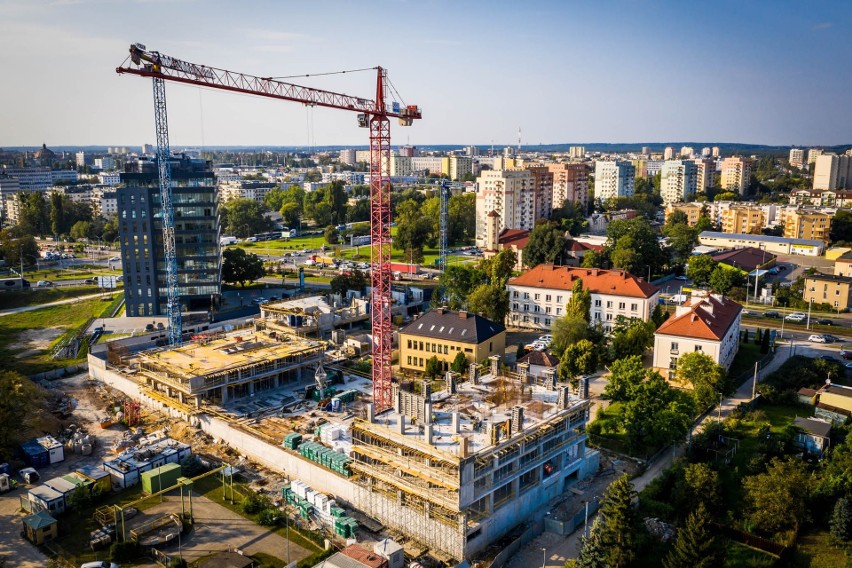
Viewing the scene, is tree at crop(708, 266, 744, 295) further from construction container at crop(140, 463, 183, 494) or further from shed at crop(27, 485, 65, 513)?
shed at crop(27, 485, 65, 513)

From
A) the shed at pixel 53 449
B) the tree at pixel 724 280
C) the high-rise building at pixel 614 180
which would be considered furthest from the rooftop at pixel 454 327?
the high-rise building at pixel 614 180

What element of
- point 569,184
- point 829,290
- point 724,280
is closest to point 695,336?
point 724,280

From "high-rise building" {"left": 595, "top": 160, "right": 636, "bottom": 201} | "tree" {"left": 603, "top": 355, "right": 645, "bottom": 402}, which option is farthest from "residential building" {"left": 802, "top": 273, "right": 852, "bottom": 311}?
"high-rise building" {"left": 595, "top": 160, "right": 636, "bottom": 201}

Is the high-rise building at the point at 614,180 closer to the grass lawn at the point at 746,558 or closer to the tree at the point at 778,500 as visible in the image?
the tree at the point at 778,500

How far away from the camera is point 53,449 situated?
27.7m

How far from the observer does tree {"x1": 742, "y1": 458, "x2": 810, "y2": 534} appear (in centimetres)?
2155

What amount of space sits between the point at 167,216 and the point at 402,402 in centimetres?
2763

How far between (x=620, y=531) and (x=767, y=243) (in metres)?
67.1

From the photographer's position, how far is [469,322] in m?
38.3

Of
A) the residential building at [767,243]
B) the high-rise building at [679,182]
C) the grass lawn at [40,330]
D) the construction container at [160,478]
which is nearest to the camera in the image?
the construction container at [160,478]

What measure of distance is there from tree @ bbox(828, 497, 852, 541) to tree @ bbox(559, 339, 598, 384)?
576 inches

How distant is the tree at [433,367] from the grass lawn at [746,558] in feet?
60.7

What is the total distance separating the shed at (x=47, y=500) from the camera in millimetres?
23156

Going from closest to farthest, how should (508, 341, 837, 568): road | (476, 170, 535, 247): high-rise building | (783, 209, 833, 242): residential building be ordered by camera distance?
(508, 341, 837, 568): road
(783, 209, 833, 242): residential building
(476, 170, 535, 247): high-rise building
